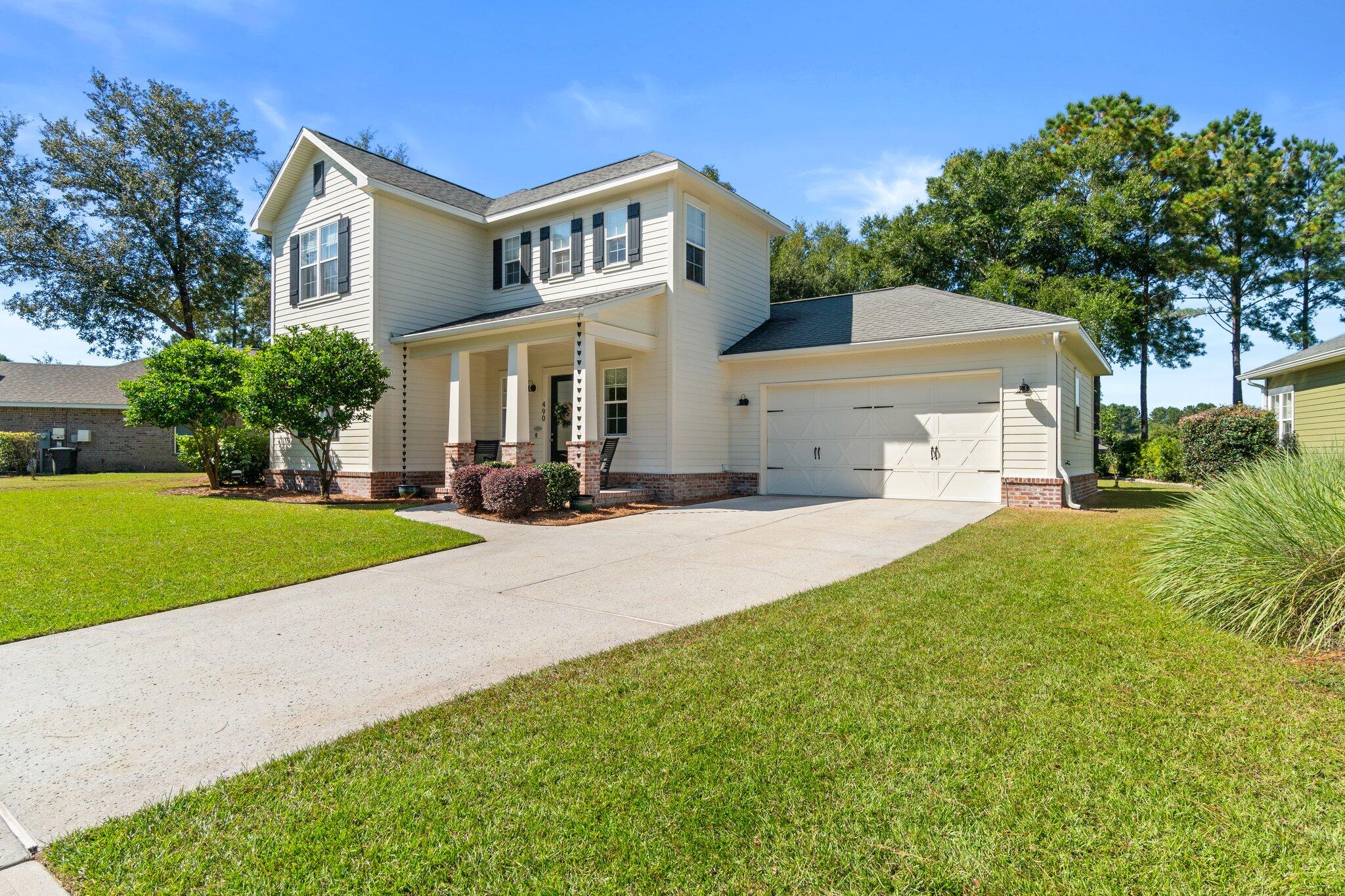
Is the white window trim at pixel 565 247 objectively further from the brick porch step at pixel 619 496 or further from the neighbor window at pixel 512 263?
the brick porch step at pixel 619 496

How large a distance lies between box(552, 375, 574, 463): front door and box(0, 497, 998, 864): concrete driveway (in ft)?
20.6

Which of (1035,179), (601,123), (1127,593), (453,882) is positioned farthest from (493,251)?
(1035,179)

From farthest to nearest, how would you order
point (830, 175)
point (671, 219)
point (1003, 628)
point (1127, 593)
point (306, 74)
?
point (830, 175) → point (671, 219) → point (306, 74) → point (1127, 593) → point (1003, 628)

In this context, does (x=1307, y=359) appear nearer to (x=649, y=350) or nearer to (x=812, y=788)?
(x=649, y=350)

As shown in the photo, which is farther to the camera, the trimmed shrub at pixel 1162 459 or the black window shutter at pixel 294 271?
the trimmed shrub at pixel 1162 459

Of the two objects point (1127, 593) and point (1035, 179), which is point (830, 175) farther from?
point (1127, 593)

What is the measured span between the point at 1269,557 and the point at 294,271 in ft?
56.3

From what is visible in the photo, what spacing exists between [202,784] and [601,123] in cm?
1553

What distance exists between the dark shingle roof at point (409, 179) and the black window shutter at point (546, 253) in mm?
1743

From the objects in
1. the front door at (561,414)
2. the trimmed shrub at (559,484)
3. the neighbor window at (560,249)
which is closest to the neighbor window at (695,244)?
the neighbor window at (560,249)

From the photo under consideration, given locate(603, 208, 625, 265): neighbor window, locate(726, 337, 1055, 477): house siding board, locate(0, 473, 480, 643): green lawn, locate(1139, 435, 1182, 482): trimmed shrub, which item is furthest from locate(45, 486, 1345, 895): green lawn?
locate(1139, 435, 1182, 482): trimmed shrub

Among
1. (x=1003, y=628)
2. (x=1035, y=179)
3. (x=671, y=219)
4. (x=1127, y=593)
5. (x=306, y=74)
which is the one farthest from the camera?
(x=1035, y=179)

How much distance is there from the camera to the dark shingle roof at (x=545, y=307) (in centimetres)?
1188

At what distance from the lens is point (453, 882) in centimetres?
197
